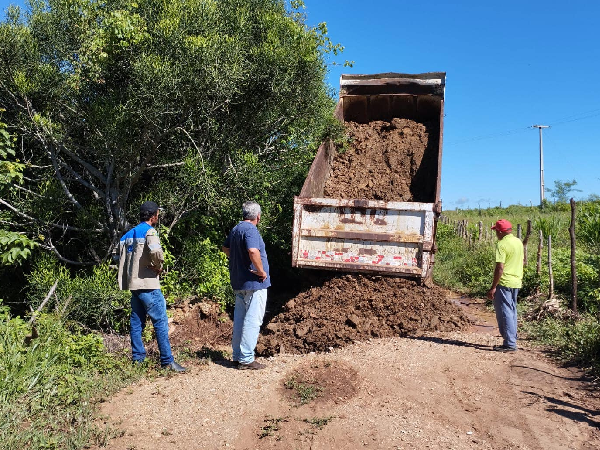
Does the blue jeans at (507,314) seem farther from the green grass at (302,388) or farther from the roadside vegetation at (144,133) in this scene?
the roadside vegetation at (144,133)

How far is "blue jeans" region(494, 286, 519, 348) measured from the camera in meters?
5.48

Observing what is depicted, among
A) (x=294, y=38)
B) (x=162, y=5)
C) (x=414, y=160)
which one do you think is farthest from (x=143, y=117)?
(x=414, y=160)

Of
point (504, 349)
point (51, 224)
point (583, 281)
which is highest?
point (51, 224)

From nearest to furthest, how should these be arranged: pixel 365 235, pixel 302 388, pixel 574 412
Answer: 1. pixel 574 412
2. pixel 302 388
3. pixel 365 235

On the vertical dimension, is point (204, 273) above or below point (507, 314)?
above

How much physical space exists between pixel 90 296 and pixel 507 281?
5.06 meters

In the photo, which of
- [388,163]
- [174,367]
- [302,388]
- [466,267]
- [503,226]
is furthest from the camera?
[466,267]

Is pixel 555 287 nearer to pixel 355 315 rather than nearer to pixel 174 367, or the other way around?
pixel 355 315

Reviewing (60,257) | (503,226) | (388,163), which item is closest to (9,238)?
(60,257)

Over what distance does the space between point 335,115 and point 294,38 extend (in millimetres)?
1678

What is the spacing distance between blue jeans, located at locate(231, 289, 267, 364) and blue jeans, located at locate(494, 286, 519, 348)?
259cm

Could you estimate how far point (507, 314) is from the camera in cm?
552

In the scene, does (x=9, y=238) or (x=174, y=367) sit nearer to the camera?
(x=174, y=367)

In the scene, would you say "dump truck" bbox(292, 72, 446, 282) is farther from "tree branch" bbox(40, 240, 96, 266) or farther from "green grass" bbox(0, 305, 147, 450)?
"tree branch" bbox(40, 240, 96, 266)
